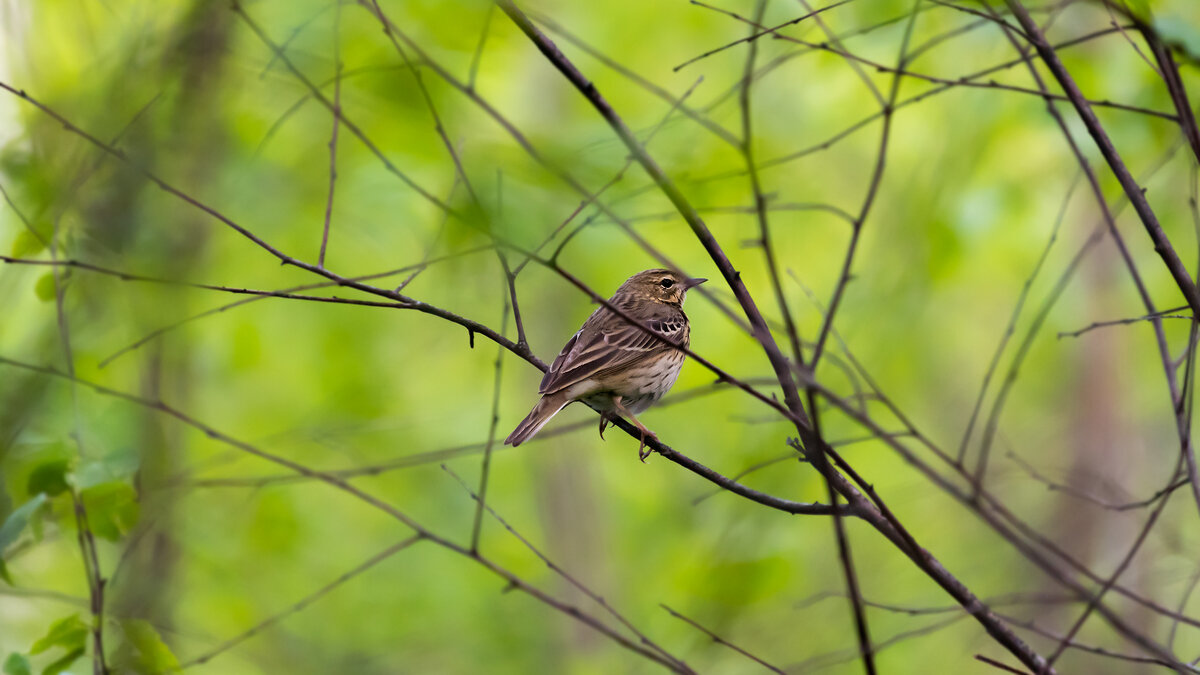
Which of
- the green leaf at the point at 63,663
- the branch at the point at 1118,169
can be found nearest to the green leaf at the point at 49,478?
the green leaf at the point at 63,663

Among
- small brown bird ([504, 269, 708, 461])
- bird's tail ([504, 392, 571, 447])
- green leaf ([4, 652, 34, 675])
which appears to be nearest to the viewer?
green leaf ([4, 652, 34, 675])

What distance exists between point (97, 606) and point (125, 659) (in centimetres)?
23

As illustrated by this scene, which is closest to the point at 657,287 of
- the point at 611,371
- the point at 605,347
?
the point at 605,347

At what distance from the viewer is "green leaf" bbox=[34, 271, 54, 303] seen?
12.8 ft

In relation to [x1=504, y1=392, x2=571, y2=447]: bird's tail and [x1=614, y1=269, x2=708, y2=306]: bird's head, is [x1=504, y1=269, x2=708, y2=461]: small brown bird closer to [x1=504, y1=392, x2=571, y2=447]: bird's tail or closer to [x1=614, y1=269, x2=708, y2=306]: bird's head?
[x1=504, y1=392, x2=571, y2=447]: bird's tail

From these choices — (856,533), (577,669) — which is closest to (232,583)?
(577,669)

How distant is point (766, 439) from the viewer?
22.2 ft

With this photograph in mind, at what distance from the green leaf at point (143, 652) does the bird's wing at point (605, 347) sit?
2348 millimetres

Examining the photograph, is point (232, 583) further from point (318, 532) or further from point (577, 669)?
point (577, 669)

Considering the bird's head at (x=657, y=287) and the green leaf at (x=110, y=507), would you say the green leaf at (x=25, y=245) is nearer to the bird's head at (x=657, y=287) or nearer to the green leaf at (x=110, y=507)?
the green leaf at (x=110, y=507)

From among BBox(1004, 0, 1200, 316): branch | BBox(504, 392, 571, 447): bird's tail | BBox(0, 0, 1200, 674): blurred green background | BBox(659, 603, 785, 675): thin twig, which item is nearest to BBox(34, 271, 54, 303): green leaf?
BBox(0, 0, 1200, 674): blurred green background

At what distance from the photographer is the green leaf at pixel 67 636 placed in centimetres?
347

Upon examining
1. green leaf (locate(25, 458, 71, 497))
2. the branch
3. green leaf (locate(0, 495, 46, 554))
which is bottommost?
green leaf (locate(0, 495, 46, 554))

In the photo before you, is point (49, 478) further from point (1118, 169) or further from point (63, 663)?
point (1118, 169)
